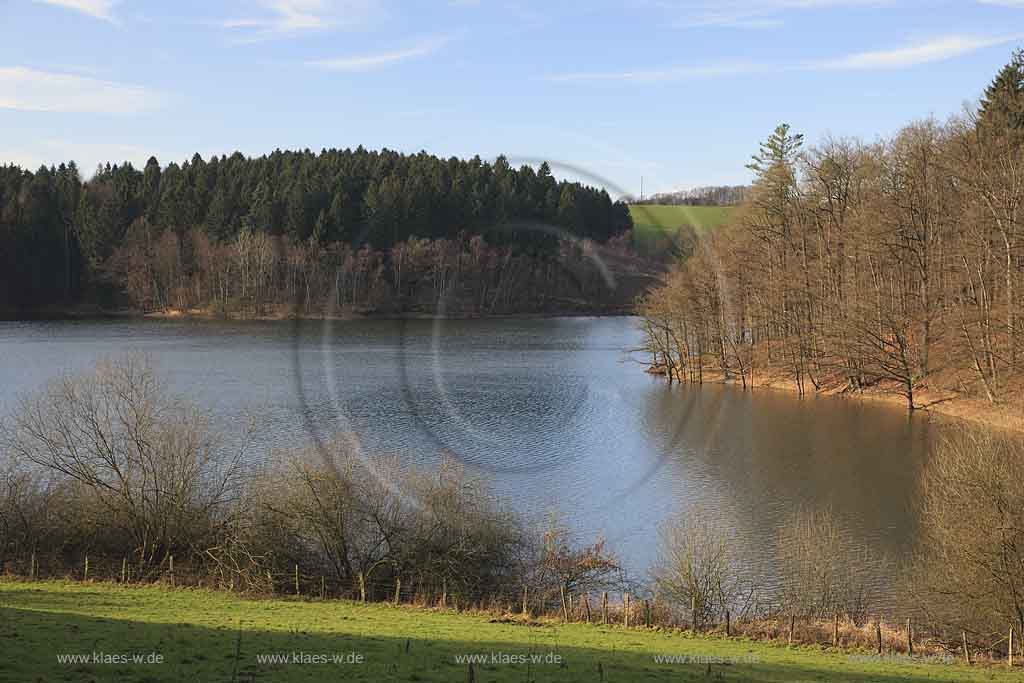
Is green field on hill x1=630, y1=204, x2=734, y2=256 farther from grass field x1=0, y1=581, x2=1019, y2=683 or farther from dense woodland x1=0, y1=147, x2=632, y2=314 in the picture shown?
grass field x1=0, y1=581, x2=1019, y2=683

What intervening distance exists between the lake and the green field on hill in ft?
29.7

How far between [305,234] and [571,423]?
140 ft

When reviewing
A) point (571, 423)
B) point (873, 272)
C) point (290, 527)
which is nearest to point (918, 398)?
point (873, 272)

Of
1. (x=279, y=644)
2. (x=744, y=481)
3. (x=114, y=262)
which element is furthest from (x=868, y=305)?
(x=114, y=262)

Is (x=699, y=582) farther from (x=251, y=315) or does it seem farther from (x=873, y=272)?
(x=251, y=315)

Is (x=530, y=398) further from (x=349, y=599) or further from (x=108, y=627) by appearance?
(x=108, y=627)

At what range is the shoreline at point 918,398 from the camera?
4262cm

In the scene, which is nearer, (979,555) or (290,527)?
(979,555)

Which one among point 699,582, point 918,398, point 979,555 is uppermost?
point 918,398

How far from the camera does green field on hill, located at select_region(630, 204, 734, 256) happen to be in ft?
231

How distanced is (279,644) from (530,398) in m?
36.5

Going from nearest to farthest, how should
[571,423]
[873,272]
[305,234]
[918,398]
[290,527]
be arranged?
1. [290,527]
2. [571,423]
3. [918,398]
4. [873,272]
5. [305,234]

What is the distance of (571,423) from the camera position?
148 feet

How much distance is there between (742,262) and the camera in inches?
2468
